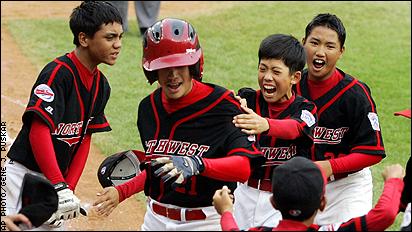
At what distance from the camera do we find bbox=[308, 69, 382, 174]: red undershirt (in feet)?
15.9

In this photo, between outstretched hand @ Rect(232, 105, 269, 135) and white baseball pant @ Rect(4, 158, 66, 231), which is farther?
white baseball pant @ Rect(4, 158, 66, 231)

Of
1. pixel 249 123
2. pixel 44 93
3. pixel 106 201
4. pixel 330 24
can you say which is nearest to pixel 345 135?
pixel 330 24

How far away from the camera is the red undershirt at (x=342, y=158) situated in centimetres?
486

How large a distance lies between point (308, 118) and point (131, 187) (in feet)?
3.28

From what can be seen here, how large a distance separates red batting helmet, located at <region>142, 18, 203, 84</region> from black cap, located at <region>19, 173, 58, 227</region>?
76cm

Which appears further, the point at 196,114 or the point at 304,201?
the point at 196,114

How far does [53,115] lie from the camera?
471 centimetres

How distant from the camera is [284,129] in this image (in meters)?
4.42

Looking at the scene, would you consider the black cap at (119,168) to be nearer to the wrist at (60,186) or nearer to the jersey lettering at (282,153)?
the wrist at (60,186)

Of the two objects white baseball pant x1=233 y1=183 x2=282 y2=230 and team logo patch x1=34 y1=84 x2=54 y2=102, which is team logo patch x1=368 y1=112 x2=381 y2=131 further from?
team logo patch x1=34 y1=84 x2=54 y2=102

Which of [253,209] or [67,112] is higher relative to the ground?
[67,112]

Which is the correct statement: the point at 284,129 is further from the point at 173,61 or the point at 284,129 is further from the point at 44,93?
the point at 44,93

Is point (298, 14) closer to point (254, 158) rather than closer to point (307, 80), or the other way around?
point (307, 80)

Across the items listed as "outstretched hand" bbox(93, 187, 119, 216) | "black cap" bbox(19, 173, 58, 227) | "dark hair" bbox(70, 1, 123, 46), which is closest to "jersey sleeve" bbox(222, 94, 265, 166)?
"outstretched hand" bbox(93, 187, 119, 216)
